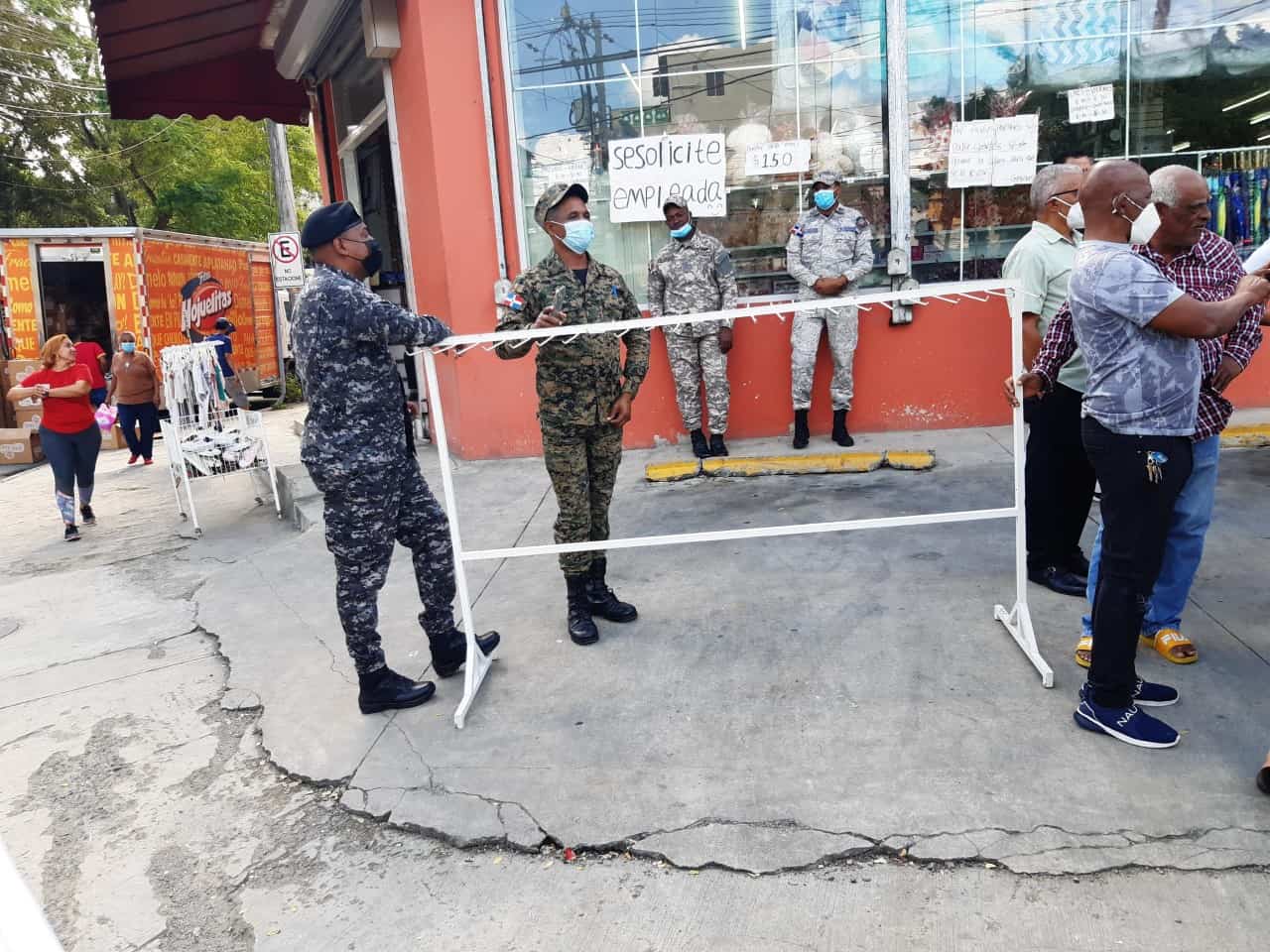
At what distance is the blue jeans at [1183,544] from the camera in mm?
3201

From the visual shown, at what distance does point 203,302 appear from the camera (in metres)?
16.4

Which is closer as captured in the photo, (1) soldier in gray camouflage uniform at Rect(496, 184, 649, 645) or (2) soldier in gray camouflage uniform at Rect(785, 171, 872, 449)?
(1) soldier in gray camouflage uniform at Rect(496, 184, 649, 645)

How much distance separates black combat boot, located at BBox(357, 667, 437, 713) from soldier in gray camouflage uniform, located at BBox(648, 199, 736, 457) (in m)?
3.76

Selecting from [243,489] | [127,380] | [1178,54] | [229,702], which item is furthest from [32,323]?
[1178,54]

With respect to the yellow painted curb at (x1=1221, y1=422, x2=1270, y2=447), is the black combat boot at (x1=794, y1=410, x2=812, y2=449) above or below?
above

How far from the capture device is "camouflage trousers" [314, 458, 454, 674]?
11.3ft

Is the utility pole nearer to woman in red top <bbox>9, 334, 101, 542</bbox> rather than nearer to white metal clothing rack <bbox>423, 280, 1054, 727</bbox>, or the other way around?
woman in red top <bbox>9, 334, 101, 542</bbox>

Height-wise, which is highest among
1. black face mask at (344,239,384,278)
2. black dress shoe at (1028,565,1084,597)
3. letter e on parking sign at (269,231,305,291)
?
letter e on parking sign at (269,231,305,291)

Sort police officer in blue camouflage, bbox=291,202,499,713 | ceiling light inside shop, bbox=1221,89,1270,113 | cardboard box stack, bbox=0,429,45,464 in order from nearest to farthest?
1. police officer in blue camouflage, bbox=291,202,499,713
2. ceiling light inside shop, bbox=1221,89,1270,113
3. cardboard box stack, bbox=0,429,45,464

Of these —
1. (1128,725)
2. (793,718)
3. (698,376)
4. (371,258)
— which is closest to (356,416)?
(371,258)

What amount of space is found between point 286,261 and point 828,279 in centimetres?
744

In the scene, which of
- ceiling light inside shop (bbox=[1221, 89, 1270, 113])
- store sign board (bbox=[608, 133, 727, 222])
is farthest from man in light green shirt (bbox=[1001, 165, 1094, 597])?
ceiling light inside shop (bbox=[1221, 89, 1270, 113])

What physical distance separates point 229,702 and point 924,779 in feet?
9.20

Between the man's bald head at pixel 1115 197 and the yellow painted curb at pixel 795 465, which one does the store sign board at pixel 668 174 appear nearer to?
the yellow painted curb at pixel 795 465
